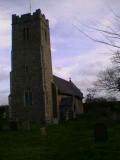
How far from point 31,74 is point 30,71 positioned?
0.41m

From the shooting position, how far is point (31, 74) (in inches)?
1850

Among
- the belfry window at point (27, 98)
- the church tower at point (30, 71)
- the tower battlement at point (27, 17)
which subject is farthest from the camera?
the tower battlement at point (27, 17)

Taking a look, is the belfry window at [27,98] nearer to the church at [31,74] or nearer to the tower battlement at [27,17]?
the church at [31,74]

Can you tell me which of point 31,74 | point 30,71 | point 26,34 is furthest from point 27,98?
point 26,34

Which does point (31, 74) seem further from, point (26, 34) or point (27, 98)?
point (26, 34)

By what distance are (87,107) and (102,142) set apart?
5024cm

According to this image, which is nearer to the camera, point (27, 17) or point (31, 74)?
point (31, 74)

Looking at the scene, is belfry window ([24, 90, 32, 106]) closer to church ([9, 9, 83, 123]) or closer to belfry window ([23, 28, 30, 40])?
church ([9, 9, 83, 123])

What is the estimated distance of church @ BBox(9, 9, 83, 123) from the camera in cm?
4575

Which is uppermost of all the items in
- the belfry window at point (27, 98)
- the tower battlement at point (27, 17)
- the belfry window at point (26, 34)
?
the tower battlement at point (27, 17)

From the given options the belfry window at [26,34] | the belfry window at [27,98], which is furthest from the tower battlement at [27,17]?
the belfry window at [27,98]

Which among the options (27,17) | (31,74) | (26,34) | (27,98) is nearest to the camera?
(27,98)

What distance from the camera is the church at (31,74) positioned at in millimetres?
45750

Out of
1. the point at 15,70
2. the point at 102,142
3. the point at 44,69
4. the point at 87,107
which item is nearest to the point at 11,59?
the point at 15,70
